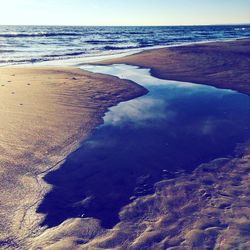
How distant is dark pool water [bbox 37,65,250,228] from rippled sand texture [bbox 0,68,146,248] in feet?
1.18

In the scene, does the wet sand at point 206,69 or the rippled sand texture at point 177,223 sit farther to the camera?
the wet sand at point 206,69

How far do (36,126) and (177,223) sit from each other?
5913 mm

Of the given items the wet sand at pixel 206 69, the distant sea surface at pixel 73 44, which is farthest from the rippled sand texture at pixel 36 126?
the distant sea surface at pixel 73 44

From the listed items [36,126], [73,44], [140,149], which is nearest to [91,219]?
[140,149]

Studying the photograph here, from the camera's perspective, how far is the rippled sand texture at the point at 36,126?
584 centimetres

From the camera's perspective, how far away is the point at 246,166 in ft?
24.7

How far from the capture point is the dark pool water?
6188mm

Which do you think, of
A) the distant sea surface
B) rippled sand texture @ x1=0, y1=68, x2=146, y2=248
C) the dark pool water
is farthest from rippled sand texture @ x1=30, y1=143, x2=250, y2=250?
the distant sea surface

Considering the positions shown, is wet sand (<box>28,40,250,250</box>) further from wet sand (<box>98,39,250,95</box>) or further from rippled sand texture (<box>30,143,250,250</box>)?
wet sand (<box>98,39,250,95</box>)

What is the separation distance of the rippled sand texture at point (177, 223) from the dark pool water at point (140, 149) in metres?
0.29

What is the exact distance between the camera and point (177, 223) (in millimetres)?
5461

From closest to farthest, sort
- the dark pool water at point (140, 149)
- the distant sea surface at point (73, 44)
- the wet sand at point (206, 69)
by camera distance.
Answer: the dark pool water at point (140, 149) < the wet sand at point (206, 69) < the distant sea surface at point (73, 44)

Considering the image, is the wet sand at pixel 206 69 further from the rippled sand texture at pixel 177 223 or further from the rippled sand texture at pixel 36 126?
the rippled sand texture at pixel 177 223

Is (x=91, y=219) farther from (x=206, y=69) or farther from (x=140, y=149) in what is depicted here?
(x=206, y=69)
